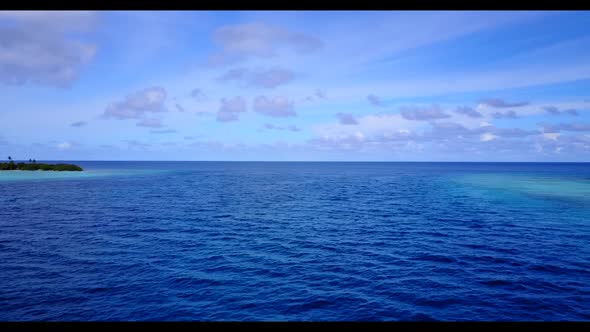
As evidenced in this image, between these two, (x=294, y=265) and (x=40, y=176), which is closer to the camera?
(x=294, y=265)

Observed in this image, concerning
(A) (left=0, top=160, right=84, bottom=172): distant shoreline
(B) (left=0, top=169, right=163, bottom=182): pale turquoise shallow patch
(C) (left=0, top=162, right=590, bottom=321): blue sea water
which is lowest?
(C) (left=0, top=162, right=590, bottom=321): blue sea water

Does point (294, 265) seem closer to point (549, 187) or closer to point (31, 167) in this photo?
point (549, 187)

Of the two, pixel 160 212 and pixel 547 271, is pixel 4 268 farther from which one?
pixel 547 271

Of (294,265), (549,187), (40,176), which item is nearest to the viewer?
(294,265)

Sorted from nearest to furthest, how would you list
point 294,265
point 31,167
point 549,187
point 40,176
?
point 294,265
point 549,187
point 40,176
point 31,167

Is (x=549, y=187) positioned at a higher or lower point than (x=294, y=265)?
higher

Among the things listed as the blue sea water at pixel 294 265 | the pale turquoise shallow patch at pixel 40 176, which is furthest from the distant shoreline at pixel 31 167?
the blue sea water at pixel 294 265

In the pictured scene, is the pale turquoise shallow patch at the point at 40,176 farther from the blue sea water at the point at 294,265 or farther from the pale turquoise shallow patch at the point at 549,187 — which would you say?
the pale turquoise shallow patch at the point at 549,187

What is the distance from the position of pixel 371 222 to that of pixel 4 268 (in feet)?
102

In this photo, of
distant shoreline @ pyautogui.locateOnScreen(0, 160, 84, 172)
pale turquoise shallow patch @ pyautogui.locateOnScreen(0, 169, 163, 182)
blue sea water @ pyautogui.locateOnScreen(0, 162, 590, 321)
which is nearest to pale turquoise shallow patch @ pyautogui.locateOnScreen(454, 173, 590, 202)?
blue sea water @ pyautogui.locateOnScreen(0, 162, 590, 321)

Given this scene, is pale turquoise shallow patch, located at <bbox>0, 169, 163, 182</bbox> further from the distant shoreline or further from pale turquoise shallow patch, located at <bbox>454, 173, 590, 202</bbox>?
pale turquoise shallow patch, located at <bbox>454, 173, 590, 202</bbox>

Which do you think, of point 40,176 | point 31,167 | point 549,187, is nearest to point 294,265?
point 549,187

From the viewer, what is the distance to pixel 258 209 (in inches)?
1844

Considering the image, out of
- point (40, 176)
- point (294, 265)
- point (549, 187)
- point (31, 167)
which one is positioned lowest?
point (294, 265)
